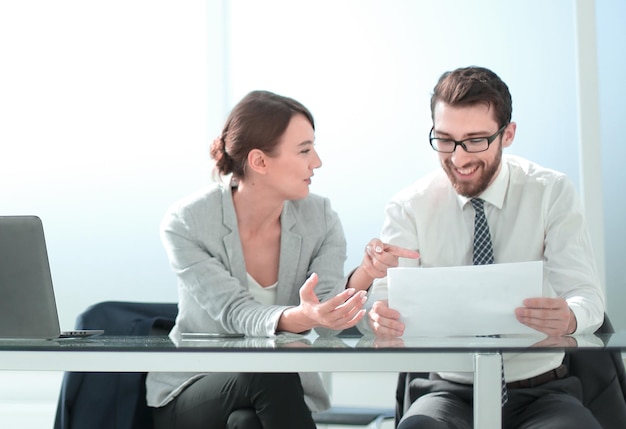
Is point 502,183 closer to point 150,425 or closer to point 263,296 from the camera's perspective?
point 263,296

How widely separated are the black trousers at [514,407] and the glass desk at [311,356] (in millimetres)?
442

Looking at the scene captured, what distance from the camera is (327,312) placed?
2.01 meters

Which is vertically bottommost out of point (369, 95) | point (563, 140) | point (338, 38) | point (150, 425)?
point (150, 425)

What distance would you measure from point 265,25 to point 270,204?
1971mm

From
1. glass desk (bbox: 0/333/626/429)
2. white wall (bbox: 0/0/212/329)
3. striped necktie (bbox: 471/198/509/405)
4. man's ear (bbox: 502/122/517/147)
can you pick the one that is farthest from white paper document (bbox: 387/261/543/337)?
white wall (bbox: 0/0/212/329)

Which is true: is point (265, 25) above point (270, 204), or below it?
above

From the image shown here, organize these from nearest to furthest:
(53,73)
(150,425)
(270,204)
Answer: (150,425) < (270,204) < (53,73)

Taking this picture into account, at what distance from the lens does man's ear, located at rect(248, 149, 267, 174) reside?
268cm

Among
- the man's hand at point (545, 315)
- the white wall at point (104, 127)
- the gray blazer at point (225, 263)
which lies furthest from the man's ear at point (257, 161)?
the white wall at point (104, 127)

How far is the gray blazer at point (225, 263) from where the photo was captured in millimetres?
2410

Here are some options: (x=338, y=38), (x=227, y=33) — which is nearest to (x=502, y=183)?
(x=338, y=38)

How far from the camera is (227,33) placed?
4449 millimetres

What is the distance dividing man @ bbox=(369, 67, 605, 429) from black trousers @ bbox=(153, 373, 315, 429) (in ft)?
1.01

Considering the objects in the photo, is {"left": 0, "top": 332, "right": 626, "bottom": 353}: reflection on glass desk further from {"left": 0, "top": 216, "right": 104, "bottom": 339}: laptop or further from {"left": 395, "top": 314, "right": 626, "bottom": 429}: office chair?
{"left": 395, "top": 314, "right": 626, "bottom": 429}: office chair
